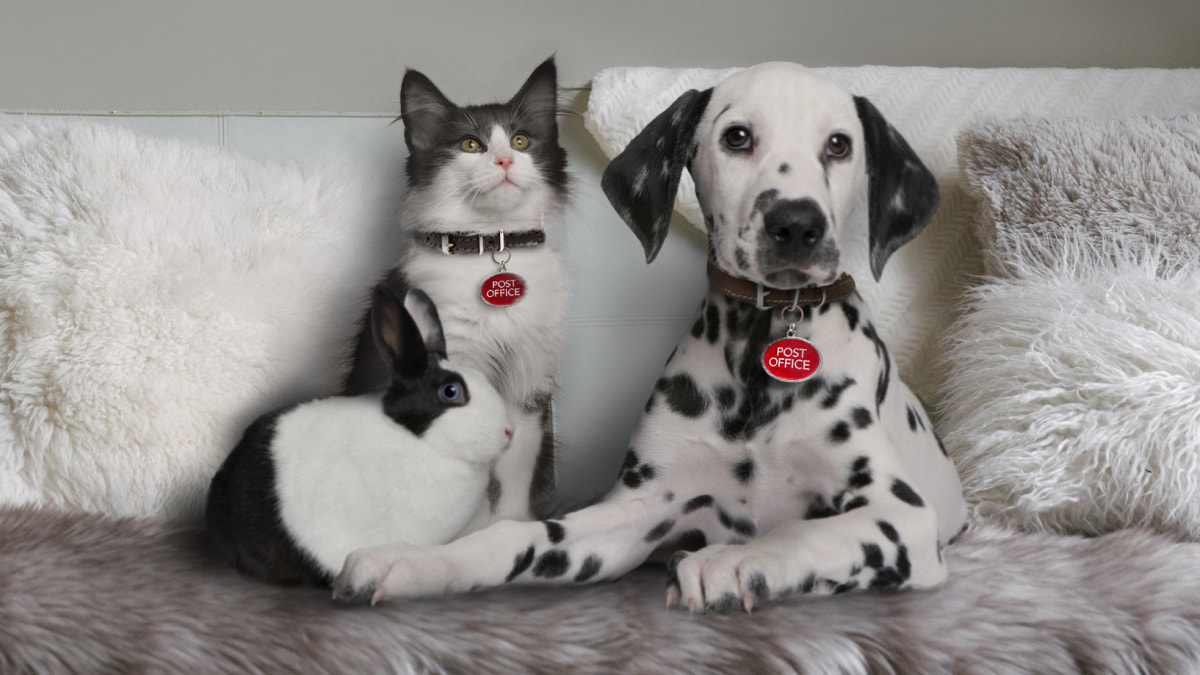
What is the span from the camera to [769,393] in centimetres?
129

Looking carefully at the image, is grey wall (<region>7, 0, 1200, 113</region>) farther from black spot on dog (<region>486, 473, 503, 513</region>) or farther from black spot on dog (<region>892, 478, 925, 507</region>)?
black spot on dog (<region>892, 478, 925, 507</region>)

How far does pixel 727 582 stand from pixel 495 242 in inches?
30.1

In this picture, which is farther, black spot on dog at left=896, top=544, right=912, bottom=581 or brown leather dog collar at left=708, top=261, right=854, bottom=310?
brown leather dog collar at left=708, top=261, right=854, bottom=310

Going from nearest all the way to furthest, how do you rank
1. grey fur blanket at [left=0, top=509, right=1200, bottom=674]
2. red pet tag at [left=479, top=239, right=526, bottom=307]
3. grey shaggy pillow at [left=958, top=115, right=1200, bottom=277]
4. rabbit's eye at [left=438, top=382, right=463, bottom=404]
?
grey fur blanket at [left=0, top=509, right=1200, bottom=674]
rabbit's eye at [left=438, top=382, right=463, bottom=404]
red pet tag at [left=479, top=239, right=526, bottom=307]
grey shaggy pillow at [left=958, top=115, right=1200, bottom=277]

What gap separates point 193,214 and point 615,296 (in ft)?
2.84

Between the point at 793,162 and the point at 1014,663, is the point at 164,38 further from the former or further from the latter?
the point at 1014,663

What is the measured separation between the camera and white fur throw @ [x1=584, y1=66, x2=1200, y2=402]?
1.85m

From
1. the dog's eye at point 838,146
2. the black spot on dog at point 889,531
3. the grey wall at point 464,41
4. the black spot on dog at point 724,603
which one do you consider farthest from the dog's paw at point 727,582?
the grey wall at point 464,41

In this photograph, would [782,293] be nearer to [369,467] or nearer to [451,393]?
[451,393]

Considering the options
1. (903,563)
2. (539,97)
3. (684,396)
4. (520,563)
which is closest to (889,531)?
(903,563)

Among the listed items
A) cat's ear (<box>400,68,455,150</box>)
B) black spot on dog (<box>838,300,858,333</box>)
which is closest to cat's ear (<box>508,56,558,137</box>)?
cat's ear (<box>400,68,455,150</box>)

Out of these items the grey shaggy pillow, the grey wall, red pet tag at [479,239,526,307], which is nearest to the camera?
red pet tag at [479,239,526,307]

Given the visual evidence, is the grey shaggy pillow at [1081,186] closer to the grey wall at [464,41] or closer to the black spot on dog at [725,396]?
the grey wall at [464,41]

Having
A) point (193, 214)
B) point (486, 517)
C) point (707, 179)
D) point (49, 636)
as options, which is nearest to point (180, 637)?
point (49, 636)
